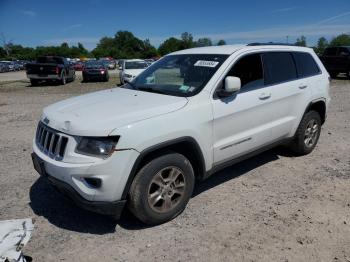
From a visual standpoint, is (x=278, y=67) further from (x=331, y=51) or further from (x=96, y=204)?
(x=331, y=51)

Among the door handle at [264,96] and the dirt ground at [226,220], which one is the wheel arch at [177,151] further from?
the door handle at [264,96]

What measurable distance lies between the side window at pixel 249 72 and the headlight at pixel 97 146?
5.78 feet

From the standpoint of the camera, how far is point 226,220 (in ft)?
12.7

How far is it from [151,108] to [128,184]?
0.78 metres

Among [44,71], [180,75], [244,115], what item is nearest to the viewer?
[244,115]

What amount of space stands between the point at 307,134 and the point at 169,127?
10.2ft

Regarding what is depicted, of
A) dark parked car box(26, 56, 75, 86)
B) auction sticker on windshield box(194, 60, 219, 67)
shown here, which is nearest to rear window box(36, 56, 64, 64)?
dark parked car box(26, 56, 75, 86)

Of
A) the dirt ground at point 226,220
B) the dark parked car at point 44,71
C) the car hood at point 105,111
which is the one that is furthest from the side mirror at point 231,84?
the dark parked car at point 44,71

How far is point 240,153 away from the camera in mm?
4430

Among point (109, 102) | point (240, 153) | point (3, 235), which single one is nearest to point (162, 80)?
point (109, 102)

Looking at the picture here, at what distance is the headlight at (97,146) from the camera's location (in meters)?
3.25

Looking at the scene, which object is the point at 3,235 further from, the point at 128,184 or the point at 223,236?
the point at 223,236

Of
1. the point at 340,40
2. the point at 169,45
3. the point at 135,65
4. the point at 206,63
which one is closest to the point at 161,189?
the point at 206,63

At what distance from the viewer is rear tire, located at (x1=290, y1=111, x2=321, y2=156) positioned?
551 centimetres
